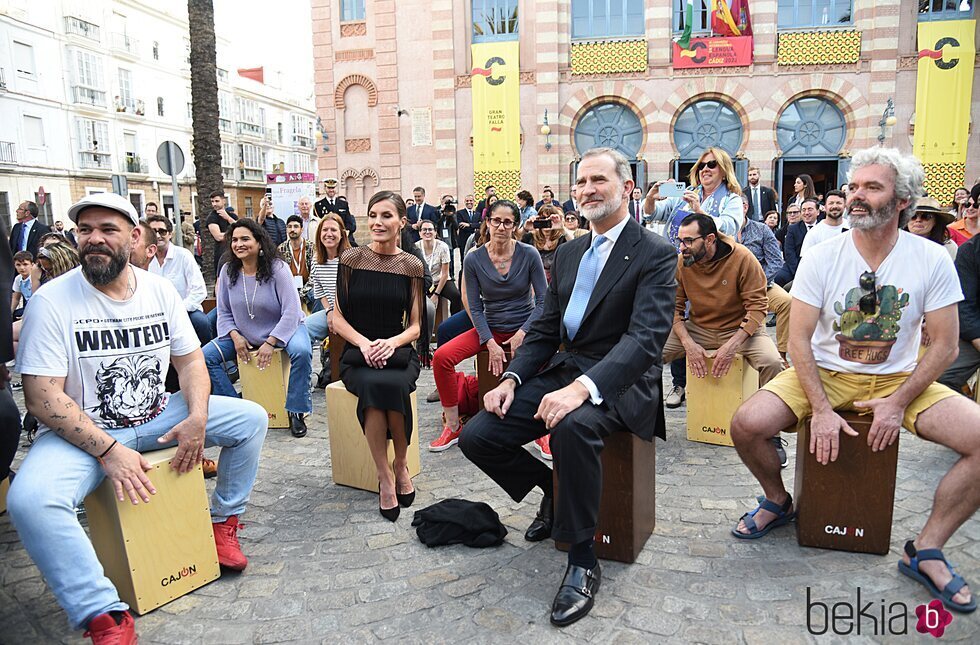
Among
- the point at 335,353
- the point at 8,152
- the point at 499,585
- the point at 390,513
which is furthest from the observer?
the point at 8,152

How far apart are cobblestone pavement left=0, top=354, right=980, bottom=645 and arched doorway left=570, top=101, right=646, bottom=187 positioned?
17213mm

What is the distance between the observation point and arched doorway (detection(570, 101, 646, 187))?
19922 mm

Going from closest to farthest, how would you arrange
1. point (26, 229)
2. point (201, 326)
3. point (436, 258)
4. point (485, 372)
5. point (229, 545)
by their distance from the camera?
point (229, 545) → point (485, 372) → point (201, 326) → point (436, 258) → point (26, 229)

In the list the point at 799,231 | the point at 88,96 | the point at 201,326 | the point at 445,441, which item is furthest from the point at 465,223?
the point at 88,96

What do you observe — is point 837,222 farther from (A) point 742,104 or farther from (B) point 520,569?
(A) point 742,104

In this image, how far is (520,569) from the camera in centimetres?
318

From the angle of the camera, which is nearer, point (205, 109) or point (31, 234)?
point (31, 234)

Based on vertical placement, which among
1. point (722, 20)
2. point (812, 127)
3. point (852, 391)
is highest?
point (722, 20)

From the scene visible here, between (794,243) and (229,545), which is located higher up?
(794,243)

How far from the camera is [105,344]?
9.67 ft

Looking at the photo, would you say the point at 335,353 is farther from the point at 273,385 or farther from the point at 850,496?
the point at 850,496

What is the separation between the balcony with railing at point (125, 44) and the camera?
35188 millimetres

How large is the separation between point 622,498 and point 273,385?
138 inches

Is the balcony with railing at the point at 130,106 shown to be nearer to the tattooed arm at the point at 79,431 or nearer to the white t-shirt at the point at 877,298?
the tattooed arm at the point at 79,431
